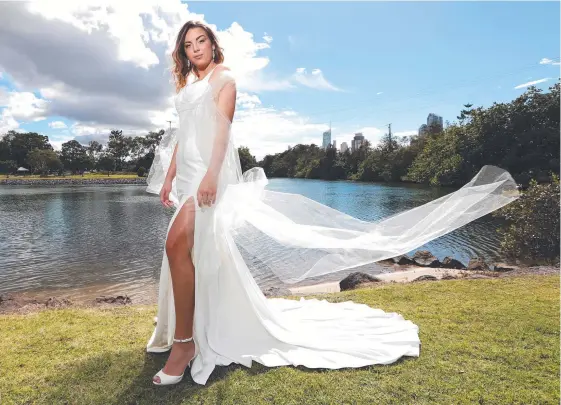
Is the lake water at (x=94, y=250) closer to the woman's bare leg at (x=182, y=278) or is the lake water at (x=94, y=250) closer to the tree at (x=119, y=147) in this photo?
the woman's bare leg at (x=182, y=278)

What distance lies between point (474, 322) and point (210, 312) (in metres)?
2.99

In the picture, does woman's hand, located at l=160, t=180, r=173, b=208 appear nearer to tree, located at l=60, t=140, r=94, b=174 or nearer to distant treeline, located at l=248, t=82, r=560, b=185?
distant treeline, located at l=248, t=82, r=560, b=185

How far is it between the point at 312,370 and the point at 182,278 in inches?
51.0

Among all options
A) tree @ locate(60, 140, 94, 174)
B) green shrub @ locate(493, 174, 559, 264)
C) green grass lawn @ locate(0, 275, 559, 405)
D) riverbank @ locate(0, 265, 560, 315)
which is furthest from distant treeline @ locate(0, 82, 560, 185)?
green grass lawn @ locate(0, 275, 559, 405)

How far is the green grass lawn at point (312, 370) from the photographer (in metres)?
2.85

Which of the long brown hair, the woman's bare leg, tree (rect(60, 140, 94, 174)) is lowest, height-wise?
the woman's bare leg

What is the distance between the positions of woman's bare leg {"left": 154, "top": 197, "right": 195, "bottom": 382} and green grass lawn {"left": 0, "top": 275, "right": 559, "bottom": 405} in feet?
0.80

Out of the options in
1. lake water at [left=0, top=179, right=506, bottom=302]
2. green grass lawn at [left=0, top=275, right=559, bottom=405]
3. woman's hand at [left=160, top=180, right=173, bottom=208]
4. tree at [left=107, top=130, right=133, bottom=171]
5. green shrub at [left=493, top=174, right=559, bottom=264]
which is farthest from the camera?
tree at [left=107, top=130, right=133, bottom=171]

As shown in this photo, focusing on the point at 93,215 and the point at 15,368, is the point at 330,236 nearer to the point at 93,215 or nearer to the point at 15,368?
the point at 15,368

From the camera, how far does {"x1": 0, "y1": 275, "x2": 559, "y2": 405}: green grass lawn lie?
2.85m

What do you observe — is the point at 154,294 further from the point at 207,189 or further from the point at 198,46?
the point at 198,46

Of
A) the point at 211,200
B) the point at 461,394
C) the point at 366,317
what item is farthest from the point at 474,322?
the point at 211,200

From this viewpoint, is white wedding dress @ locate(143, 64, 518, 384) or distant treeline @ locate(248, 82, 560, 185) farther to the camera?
distant treeline @ locate(248, 82, 560, 185)

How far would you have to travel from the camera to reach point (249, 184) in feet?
11.7
